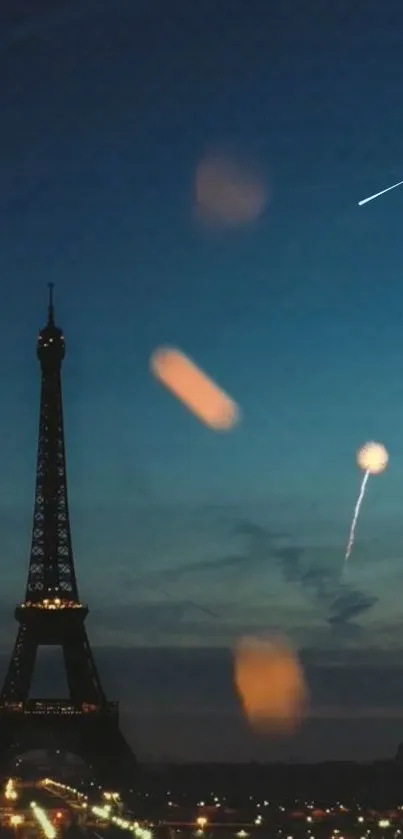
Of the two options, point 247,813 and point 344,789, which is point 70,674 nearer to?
point 247,813

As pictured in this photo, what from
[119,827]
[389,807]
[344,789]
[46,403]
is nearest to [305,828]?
[119,827]

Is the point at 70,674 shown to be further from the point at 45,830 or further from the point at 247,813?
the point at 45,830

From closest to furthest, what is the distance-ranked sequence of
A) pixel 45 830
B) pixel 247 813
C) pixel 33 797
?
pixel 45 830, pixel 247 813, pixel 33 797

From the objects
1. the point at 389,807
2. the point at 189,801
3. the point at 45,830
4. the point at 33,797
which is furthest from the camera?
the point at 33,797

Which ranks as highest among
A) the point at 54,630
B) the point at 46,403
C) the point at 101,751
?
the point at 46,403

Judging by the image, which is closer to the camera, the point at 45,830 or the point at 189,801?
the point at 45,830

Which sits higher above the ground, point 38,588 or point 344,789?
point 38,588
